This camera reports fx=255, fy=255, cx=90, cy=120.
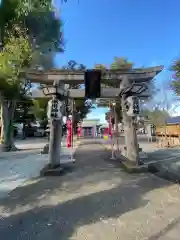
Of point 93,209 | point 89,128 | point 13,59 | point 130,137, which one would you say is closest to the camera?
point 93,209

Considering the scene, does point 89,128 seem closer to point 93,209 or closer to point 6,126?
point 6,126

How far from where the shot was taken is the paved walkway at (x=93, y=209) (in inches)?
138

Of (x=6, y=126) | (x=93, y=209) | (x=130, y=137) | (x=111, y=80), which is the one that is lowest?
(x=93, y=209)

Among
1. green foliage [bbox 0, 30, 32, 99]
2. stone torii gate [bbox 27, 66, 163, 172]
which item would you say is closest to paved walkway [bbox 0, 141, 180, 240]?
stone torii gate [bbox 27, 66, 163, 172]

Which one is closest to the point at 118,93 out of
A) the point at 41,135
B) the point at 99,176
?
the point at 99,176

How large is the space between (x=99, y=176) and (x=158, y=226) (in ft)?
10.6

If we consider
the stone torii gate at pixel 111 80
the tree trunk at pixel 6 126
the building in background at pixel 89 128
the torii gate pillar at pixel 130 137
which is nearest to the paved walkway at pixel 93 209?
the torii gate pillar at pixel 130 137

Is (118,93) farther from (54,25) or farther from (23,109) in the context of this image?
(23,109)

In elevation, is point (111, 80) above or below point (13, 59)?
below

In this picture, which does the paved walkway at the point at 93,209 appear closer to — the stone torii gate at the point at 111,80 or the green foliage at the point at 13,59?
the stone torii gate at the point at 111,80

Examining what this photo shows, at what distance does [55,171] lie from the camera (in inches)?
283

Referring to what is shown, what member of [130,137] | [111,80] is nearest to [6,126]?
[111,80]

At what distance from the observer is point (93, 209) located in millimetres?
4371

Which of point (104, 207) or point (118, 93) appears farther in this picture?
point (118, 93)
